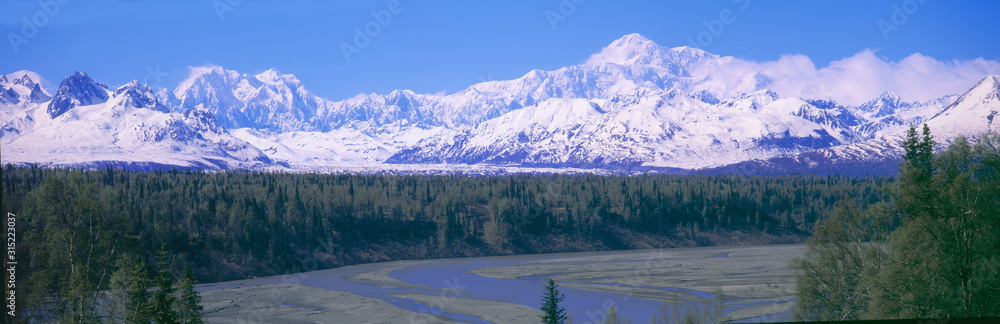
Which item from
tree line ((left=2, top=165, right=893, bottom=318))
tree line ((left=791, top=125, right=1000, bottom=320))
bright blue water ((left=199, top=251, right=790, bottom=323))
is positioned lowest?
bright blue water ((left=199, top=251, right=790, bottom=323))

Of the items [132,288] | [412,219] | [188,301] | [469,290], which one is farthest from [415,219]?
[132,288]

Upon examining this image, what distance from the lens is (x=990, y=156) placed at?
967 inches

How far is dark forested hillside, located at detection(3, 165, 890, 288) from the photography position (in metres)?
110

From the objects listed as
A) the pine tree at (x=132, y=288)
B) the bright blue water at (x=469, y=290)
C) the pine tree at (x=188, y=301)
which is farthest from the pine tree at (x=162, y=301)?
the bright blue water at (x=469, y=290)

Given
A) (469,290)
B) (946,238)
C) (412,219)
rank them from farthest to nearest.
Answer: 1. (412,219)
2. (469,290)
3. (946,238)

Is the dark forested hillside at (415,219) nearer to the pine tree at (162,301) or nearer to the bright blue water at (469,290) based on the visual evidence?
the bright blue water at (469,290)

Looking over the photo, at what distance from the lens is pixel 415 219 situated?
493 feet

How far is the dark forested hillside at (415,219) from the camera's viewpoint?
110250mm

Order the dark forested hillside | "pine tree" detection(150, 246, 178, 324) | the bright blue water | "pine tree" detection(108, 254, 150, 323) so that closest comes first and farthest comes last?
1. "pine tree" detection(108, 254, 150, 323)
2. "pine tree" detection(150, 246, 178, 324)
3. the bright blue water
4. the dark forested hillside

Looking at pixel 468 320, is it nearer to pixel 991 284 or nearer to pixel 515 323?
pixel 515 323

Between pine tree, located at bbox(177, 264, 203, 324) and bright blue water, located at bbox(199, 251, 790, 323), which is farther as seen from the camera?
bright blue water, located at bbox(199, 251, 790, 323)

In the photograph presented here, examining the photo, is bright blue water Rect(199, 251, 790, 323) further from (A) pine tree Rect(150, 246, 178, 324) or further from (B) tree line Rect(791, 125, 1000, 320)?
(A) pine tree Rect(150, 246, 178, 324)

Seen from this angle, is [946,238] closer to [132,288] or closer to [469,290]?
[132,288]

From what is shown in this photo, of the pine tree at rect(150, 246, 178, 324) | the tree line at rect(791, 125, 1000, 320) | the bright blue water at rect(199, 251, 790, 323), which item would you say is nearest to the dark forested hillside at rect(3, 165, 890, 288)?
the bright blue water at rect(199, 251, 790, 323)
